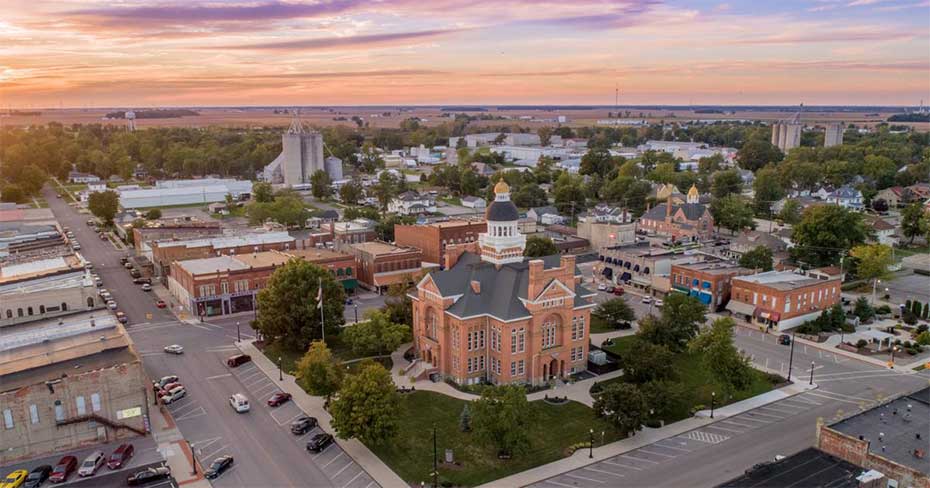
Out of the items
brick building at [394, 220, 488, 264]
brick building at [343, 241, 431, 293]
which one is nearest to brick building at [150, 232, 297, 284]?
brick building at [343, 241, 431, 293]

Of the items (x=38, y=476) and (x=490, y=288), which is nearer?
(x=38, y=476)

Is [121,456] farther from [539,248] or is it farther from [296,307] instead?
[539,248]

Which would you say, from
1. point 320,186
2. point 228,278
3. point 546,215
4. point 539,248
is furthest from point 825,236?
point 320,186

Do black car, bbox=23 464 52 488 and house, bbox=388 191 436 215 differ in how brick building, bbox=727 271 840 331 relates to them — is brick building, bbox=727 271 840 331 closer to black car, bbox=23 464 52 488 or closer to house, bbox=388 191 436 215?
black car, bbox=23 464 52 488

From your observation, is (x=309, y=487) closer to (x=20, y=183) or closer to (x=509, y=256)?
(x=509, y=256)

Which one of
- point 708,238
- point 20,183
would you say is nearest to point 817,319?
point 708,238

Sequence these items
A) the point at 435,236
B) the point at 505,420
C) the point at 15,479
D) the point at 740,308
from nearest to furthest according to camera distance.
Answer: the point at 15,479 < the point at 505,420 < the point at 740,308 < the point at 435,236
